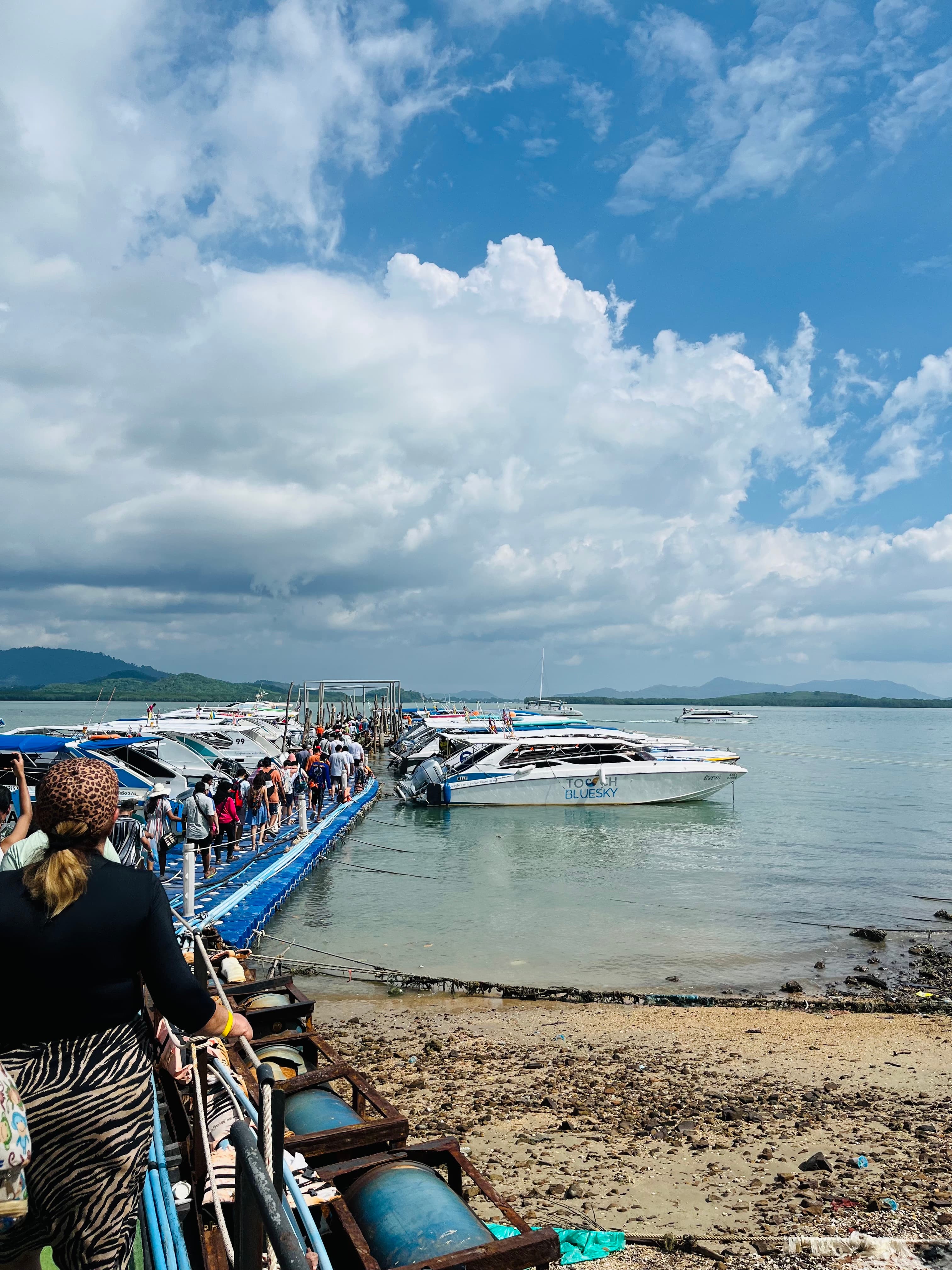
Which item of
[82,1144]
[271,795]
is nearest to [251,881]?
[271,795]

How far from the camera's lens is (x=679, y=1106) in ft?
25.2

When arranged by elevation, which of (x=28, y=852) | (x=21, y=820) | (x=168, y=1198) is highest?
(x=28, y=852)

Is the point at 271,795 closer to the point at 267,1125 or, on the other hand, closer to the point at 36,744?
the point at 36,744

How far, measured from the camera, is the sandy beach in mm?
5809

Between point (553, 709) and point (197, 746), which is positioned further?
point (553, 709)

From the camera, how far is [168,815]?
1491 centimetres

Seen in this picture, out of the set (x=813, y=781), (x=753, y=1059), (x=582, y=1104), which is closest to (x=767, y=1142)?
(x=582, y=1104)

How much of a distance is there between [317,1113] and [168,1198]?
1836 millimetres

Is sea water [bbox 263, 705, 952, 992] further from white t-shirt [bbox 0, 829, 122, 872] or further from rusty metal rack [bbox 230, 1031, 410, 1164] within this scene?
white t-shirt [bbox 0, 829, 122, 872]

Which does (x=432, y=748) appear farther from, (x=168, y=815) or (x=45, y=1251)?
(x=45, y=1251)

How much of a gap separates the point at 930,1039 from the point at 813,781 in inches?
1531

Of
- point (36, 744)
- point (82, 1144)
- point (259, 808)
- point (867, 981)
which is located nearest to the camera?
point (82, 1144)

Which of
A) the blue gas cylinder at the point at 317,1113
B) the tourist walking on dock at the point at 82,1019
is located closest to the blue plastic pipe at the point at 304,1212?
the tourist walking on dock at the point at 82,1019

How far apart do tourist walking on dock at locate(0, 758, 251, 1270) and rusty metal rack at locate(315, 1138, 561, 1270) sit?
1645mm
